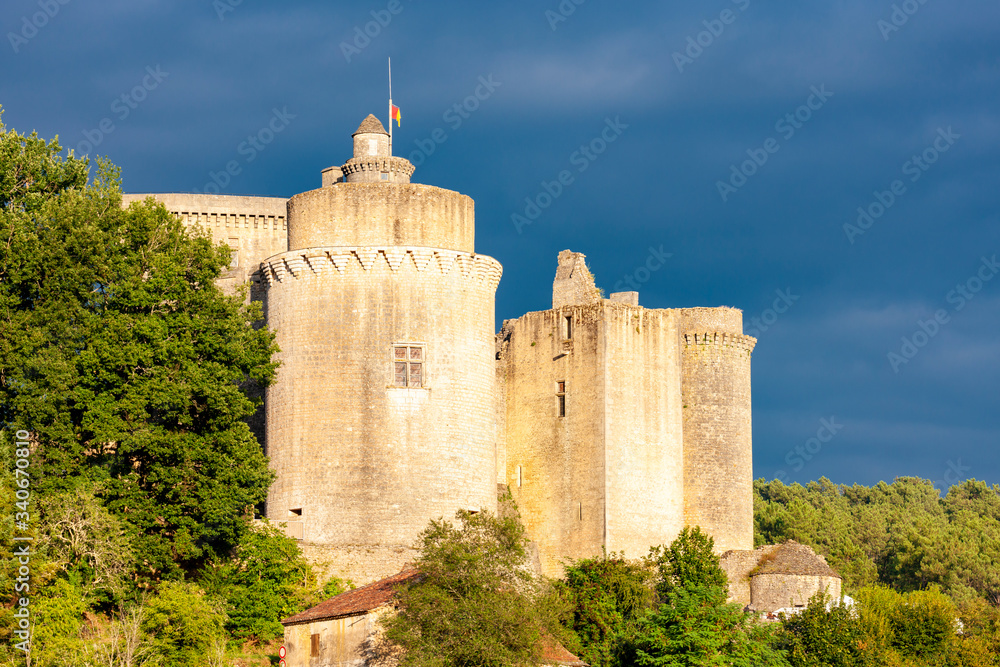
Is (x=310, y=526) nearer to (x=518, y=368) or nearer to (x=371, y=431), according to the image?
(x=371, y=431)

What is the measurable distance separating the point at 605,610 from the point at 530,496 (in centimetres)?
734

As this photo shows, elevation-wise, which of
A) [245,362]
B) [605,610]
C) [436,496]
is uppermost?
[245,362]

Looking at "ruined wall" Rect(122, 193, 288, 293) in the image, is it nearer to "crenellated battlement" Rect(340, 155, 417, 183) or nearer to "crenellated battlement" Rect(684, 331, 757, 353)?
"crenellated battlement" Rect(340, 155, 417, 183)

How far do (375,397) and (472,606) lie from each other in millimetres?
11752

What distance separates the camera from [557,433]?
55688 millimetres

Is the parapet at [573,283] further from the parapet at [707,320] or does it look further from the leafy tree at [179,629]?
the leafy tree at [179,629]

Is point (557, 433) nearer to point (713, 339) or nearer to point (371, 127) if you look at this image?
point (713, 339)

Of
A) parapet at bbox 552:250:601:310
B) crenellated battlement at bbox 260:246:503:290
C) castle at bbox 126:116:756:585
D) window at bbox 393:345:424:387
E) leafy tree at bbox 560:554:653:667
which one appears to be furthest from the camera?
parapet at bbox 552:250:601:310

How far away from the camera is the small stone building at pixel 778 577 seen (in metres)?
52.4

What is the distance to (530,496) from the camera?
5588 cm

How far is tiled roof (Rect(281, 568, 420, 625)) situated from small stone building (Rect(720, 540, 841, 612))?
518 inches

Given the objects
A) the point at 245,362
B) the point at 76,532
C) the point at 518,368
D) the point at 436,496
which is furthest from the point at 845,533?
the point at 76,532

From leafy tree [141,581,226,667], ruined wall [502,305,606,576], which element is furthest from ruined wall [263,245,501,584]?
leafy tree [141,581,226,667]

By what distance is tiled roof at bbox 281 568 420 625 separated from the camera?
139ft
